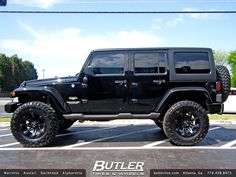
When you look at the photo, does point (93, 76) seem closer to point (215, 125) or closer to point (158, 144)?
point (158, 144)

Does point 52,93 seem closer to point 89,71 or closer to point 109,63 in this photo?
point 89,71

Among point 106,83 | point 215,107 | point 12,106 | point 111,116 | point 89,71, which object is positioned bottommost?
point 111,116

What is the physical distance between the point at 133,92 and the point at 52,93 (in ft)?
6.15

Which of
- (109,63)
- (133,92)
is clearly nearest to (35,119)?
(109,63)

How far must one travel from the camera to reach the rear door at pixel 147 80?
7.26 meters

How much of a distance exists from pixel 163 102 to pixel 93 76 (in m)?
1.73

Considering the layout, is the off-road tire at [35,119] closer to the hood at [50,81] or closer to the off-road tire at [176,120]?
the hood at [50,81]

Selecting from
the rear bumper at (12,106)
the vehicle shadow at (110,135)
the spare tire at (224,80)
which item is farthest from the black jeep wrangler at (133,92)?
the vehicle shadow at (110,135)

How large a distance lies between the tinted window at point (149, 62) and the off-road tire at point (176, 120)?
0.97 m

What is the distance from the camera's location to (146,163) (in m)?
5.64

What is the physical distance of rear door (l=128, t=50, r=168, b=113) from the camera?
726 cm

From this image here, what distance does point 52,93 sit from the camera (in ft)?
23.8

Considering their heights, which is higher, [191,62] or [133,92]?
[191,62]

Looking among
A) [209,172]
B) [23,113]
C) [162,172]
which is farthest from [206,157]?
[23,113]
